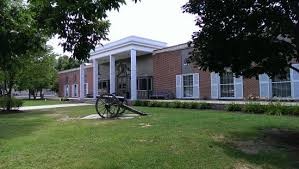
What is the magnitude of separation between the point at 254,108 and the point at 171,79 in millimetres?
13334

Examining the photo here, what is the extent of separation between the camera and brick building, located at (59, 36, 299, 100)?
920 inches

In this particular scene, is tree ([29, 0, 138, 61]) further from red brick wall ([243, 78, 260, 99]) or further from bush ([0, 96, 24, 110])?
bush ([0, 96, 24, 110])

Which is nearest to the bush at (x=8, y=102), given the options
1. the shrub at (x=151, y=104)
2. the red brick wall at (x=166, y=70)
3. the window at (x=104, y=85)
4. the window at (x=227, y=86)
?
the shrub at (x=151, y=104)

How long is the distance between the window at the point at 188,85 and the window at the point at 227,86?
10.5 feet

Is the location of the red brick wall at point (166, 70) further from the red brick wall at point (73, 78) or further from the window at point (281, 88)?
the red brick wall at point (73, 78)

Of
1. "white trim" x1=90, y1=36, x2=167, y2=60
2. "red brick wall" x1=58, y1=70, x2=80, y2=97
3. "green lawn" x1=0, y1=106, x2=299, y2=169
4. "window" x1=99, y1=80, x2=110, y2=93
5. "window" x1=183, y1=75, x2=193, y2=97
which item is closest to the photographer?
"green lawn" x1=0, y1=106, x2=299, y2=169

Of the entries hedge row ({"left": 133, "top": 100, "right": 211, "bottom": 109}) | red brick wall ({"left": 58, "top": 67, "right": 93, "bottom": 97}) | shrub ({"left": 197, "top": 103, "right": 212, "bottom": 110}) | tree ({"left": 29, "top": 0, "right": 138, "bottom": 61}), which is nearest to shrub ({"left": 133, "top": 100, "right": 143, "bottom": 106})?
hedge row ({"left": 133, "top": 100, "right": 211, "bottom": 109})

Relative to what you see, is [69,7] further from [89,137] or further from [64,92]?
[64,92]

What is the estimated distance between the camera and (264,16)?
10.2 metres

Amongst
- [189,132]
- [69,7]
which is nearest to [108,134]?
[189,132]

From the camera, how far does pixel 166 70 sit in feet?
105

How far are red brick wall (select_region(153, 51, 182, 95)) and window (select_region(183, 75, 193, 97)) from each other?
0.87 metres

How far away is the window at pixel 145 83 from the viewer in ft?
113

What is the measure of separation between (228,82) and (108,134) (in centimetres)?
1668
